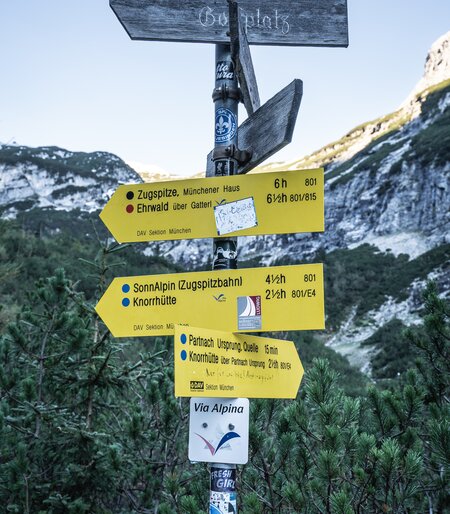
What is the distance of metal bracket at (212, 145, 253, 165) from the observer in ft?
5.95

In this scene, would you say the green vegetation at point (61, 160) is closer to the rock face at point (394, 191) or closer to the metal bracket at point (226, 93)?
the rock face at point (394, 191)

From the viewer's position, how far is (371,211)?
182 ft

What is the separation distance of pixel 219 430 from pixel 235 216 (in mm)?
631

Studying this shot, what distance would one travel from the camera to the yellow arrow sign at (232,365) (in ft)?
4.87

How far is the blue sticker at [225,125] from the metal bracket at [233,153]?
3cm

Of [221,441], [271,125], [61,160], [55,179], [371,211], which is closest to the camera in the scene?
[221,441]

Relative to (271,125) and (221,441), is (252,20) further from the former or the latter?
(221,441)

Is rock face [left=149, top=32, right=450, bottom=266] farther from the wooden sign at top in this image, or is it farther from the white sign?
the white sign

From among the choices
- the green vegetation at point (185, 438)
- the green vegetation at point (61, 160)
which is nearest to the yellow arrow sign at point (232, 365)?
the green vegetation at point (185, 438)

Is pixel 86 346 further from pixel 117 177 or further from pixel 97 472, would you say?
pixel 117 177

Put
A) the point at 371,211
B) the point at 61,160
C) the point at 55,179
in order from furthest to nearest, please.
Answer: the point at 61,160
the point at 55,179
the point at 371,211

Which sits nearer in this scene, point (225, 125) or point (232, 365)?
point (232, 365)

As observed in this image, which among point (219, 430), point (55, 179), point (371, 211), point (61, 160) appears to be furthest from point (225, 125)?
point (61, 160)

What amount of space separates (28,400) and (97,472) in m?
0.54
